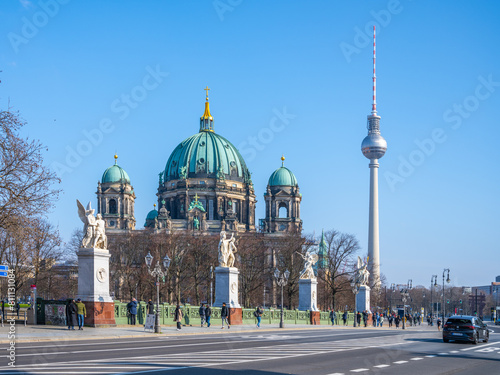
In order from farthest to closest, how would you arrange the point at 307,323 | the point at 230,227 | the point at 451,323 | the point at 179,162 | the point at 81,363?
the point at 179,162 < the point at 230,227 < the point at 307,323 < the point at 451,323 < the point at 81,363

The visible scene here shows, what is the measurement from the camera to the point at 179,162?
6378 inches

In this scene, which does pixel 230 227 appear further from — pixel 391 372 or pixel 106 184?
pixel 391 372

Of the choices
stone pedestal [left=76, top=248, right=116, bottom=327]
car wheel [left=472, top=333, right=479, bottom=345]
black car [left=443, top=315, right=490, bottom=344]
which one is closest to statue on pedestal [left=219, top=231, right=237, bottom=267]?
stone pedestal [left=76, top=248, right=116, bottom=327]

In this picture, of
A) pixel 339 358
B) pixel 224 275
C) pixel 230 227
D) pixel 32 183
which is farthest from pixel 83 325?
pixel 230 227

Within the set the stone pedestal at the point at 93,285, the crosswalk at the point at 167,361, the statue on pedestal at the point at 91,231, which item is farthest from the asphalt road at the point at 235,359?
the statue on pedestal at the point at 91,231

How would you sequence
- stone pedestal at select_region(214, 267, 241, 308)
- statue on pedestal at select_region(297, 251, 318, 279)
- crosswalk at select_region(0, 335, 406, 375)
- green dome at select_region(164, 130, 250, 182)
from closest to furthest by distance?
crosswalk at select_region(0, 335, 406, 375)
stone pedestal at select_region(214, 267, 241, 308)
statue on pedestal at select_region(297, 251, 318, 279)
green dome at select_region(164, 130, 250, 182)

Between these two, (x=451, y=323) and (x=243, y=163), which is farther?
(x=243, y=163)

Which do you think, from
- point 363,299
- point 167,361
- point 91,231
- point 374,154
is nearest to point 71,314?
point 91,231

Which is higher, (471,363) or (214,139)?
(214,139)

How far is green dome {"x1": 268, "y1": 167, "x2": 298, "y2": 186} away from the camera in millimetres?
158000

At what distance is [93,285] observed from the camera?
3644 cm

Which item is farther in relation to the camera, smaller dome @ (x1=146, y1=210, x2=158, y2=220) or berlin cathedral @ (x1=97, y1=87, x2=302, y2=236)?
smaller dome @ (x1=146, y1=210, x2=158, y2=220)

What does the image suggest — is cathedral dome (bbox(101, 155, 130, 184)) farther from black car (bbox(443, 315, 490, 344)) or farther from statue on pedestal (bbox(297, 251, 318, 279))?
black car (bbox(443, 315, 490, 344))

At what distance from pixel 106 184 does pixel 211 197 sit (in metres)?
22.8
